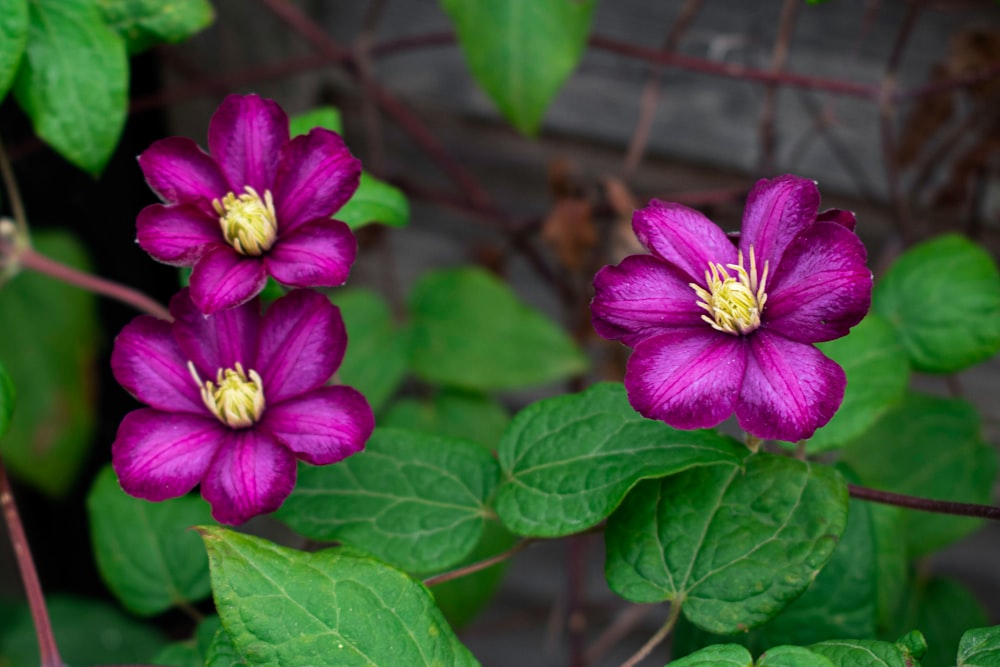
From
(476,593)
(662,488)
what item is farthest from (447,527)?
(476,593)

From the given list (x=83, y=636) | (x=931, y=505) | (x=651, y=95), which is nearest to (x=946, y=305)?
(x=931, y=505)

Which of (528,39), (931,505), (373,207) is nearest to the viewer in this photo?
(931,505)

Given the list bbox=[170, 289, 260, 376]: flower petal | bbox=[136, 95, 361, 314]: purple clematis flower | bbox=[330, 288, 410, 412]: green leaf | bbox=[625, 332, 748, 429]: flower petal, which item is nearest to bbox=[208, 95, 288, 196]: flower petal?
bbox=[136, 95, 361, 314]: purple clematis flower

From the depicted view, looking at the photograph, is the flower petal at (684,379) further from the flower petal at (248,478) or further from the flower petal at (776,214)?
the flower petal at (248,478)

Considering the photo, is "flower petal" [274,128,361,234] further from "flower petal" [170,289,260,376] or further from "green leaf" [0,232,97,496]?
"green leaf" [0,232,97,496]

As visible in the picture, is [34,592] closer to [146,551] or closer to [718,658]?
[146,551]

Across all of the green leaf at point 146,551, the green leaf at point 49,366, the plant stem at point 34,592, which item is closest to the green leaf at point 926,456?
the green leaf at point 146,551

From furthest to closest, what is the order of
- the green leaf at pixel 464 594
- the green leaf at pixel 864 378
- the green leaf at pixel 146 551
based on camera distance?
1. the green leaf at pixel 464 594
2. the green leaf at pixel 146 551
3. the green leaf at pixel 864 378
